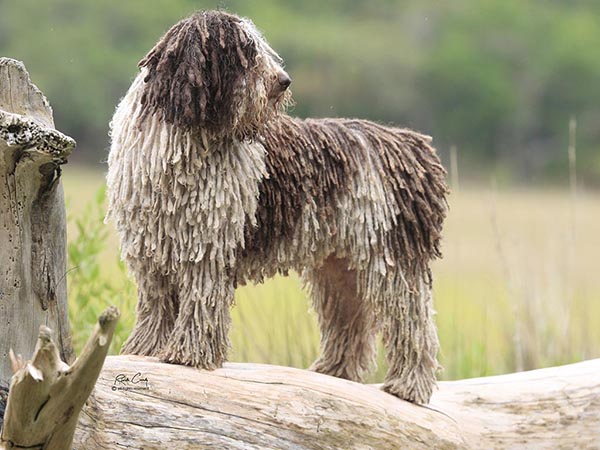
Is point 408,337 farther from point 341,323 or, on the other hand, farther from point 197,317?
point 197,317

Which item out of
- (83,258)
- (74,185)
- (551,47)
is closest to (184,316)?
(83,258)

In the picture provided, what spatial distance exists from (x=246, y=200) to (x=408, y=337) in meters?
0.85

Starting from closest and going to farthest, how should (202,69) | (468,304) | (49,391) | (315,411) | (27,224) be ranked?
(49,391), (27,224), (202,69), (315,411), (468,304)

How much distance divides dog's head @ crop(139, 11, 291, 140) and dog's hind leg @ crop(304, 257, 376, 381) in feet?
2.98

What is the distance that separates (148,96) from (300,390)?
1.13 m

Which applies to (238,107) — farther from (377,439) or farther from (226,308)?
(377,439)

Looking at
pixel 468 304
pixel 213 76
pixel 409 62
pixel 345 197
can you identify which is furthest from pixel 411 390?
pixel 409 62

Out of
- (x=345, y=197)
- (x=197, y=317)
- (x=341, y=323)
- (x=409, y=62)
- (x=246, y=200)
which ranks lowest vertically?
(x=197, y=317)

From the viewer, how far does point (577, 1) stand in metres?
25.4

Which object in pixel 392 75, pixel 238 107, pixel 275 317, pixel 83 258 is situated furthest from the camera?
pixel 392 75

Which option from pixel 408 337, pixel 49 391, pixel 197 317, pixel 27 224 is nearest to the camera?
pixel 49 391

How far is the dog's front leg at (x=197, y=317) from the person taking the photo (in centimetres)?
305

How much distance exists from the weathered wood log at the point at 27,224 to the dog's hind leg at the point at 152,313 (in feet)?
1.70
